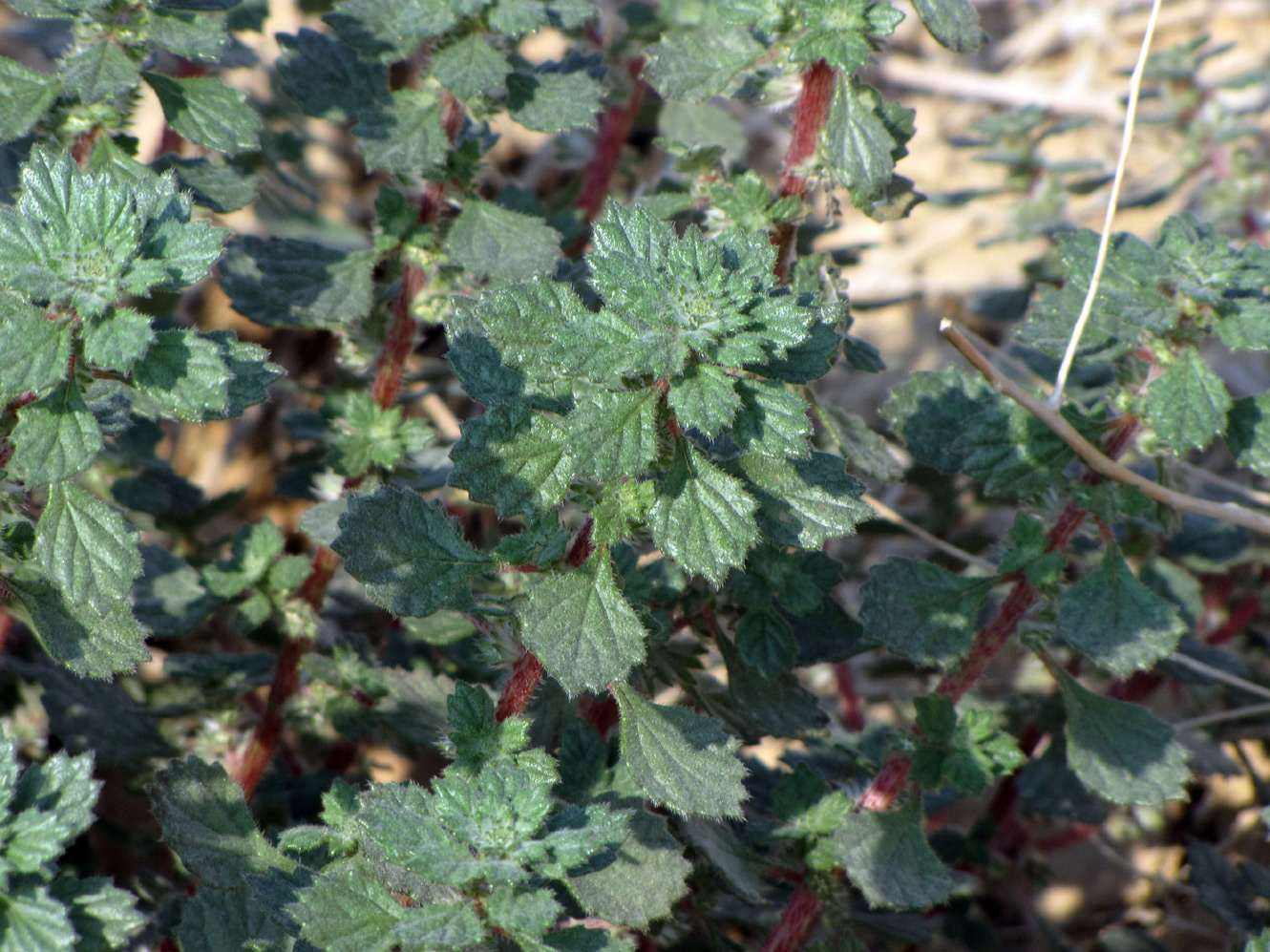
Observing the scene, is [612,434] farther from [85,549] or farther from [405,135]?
[405,135]

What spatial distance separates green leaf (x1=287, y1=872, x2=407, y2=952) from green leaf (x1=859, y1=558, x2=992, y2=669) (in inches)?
42.6

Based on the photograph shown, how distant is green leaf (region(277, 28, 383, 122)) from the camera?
107 inches

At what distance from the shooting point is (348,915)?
1874mm

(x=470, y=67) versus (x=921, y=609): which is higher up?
(x=470, y=67)

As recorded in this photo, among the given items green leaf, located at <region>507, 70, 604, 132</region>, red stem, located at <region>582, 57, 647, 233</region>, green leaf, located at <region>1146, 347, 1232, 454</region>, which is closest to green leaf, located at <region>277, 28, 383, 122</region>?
green leaf, located at <region>507, 70, 604, 132</region>

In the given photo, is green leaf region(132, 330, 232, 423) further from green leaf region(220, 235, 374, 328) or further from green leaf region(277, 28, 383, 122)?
green leaf region(277, 28, 383, 122)

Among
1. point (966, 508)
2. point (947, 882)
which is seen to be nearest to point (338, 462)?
point (947, 882)

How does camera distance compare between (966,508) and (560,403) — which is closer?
(560,403)

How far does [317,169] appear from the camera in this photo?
17.9 ft

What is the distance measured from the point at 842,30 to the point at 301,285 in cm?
128

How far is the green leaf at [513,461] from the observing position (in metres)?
1.95

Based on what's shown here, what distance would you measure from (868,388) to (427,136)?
10.1 feet

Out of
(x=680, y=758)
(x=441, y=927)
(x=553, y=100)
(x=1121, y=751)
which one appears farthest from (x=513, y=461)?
(x=1121, y=751)

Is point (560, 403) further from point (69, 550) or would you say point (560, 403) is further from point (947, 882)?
point (947, 882)
